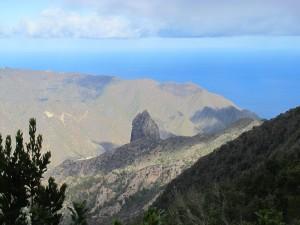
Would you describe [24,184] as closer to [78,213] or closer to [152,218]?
[78,213]

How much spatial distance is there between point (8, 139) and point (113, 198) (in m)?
140

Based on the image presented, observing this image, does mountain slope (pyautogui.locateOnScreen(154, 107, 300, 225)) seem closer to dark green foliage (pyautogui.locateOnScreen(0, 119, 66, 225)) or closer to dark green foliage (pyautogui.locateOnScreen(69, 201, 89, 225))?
dark green foliage (pyautogui.locateOnScreen(69, 201, 89, 225))

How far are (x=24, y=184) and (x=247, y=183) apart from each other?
33.5 m

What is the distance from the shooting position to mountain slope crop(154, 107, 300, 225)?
3436cm

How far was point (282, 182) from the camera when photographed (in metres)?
41.4

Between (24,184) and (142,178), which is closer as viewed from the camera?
(24,184)

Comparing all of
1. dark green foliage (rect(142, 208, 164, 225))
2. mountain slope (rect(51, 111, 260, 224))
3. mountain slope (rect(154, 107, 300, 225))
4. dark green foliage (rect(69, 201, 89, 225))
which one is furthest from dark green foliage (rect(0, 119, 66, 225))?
mountain slope (rect(51, 111, 260, 224))

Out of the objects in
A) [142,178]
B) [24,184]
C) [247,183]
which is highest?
[24,184]

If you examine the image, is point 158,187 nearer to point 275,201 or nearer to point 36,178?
point 275,201

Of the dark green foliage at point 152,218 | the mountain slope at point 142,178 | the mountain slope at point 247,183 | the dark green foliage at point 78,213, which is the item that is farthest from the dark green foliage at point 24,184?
the mountain slope at point 142,178

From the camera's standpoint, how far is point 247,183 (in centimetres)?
4947

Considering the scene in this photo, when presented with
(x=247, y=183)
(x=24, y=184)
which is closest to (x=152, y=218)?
(x=24, y=184)

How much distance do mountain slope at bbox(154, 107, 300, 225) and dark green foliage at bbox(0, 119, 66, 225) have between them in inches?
300

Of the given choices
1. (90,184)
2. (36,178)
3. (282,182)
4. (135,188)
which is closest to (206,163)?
(282,182)
